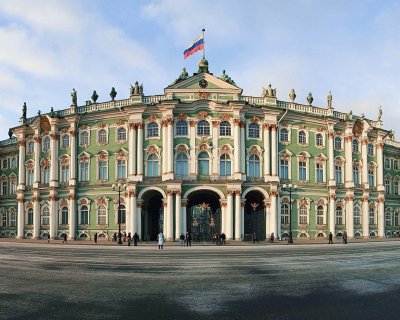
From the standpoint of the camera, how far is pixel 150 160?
52.9 metres

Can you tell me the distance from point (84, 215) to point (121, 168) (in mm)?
8132

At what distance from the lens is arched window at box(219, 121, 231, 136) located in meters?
52.8

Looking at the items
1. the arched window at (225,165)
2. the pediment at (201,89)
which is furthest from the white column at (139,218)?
the pediment at (201,89)

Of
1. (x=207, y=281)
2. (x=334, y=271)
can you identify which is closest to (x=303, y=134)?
(x=334, y=271)

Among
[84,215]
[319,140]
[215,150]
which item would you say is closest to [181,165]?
[215,150]

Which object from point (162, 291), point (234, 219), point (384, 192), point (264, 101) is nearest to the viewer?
point (162, 291)

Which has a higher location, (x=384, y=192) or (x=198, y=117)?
(x=198, y=117)

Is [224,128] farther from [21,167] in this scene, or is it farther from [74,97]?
[21,167]

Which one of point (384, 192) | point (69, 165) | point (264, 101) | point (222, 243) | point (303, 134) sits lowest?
point (222, 243)

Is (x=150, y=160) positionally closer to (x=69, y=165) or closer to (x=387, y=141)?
(x=69, y=165)

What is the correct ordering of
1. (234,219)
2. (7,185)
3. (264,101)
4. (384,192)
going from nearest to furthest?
(234,219)
(264,101)
(384,192)
(7,185)

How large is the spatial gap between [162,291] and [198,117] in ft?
130

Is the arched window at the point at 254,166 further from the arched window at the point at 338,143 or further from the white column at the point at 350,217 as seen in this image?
the white column at the point at 350,217

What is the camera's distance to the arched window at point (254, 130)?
177 feet
